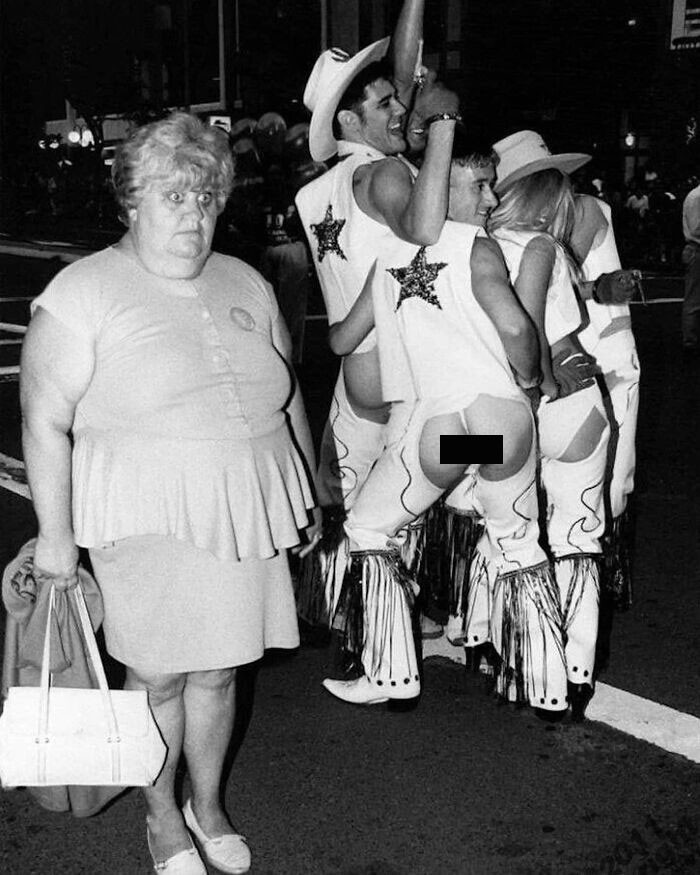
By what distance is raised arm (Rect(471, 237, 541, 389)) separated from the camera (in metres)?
3.30

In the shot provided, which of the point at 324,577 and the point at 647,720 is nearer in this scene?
the point at 647,720

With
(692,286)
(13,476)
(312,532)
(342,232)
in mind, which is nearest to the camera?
(312,532)

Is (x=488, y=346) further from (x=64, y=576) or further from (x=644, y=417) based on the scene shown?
(x=644, y=417)

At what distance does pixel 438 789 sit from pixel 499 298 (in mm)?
1408

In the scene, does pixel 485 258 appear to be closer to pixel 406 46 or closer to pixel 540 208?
pixel 540 208

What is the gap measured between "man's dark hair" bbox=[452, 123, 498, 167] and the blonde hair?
247 mm

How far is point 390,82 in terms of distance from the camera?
12.8ft

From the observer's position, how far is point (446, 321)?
335cm

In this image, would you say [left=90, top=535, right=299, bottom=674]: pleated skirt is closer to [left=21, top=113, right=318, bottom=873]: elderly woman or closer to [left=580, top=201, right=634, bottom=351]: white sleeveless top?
[left=21, top=113, right=318, bottom=873]: elderly woman

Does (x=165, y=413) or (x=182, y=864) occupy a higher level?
(x=165, y=413)

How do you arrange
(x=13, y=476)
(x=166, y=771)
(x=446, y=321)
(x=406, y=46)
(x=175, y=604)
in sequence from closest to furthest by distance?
1. (x=175, y=604)
2. (x=166, y=771)
3. (x=446, y=321)
4. (x=406, y=46)
5. (x=13, y=476)

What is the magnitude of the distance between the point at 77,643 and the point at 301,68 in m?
35.6

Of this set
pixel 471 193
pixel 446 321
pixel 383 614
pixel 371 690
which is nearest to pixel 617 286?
pixel 471 193

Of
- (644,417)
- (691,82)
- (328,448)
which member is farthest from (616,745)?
(691,82)
